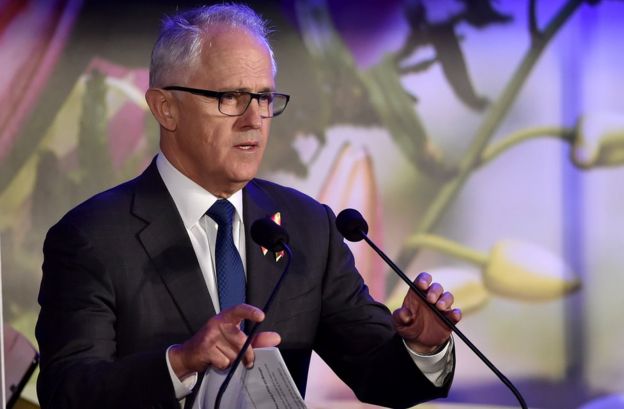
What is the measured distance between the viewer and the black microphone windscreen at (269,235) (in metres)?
1.87

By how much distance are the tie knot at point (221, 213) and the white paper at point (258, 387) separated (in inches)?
19.3

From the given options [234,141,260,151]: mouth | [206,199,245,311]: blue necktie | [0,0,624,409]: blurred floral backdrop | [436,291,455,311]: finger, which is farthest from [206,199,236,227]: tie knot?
[0,0,624,409]: blurred floral backdrop

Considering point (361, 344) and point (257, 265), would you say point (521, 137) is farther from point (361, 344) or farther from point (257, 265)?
point (257, 265)

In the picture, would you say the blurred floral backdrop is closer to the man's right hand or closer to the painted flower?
the painted flower

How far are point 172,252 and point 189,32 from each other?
1.60 feet

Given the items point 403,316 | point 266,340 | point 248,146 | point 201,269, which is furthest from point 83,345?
point 403,316

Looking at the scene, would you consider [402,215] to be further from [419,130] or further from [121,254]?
[121,254]

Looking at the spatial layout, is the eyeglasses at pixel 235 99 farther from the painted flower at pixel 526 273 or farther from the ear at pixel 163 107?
the painted flower at pixel 526 273

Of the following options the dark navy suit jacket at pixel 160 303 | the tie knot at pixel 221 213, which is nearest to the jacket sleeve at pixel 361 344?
Answer: the dark navy suit jacket at pixel 160 303

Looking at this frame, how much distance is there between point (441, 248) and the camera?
4.32 m

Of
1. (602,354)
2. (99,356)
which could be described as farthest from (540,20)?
(99,356)

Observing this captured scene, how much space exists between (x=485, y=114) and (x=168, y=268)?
2482 millimetres

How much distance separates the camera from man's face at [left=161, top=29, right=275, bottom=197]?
2.13m

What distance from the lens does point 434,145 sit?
170 inches
